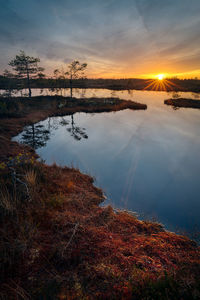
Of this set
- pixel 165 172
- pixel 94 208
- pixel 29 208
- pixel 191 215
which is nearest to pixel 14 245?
pixel 29 208

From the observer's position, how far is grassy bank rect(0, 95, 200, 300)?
2.24m

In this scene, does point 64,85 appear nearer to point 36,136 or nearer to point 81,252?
point 36,136

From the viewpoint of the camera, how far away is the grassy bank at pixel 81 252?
2.24m

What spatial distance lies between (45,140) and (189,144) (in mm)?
12960

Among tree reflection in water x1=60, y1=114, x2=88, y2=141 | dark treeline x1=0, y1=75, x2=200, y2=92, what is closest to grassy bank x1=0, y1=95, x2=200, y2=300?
tree reflection in water x1=60, y1=114, x2=88, y2=141

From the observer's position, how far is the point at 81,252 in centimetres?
316

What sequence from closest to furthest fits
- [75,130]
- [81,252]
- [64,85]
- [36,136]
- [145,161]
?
[81,252] → [145,161] → [36,136] → [75,130] → [64,85]

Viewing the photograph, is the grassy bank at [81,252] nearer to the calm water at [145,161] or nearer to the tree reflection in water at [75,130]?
the calm water at [145,161]

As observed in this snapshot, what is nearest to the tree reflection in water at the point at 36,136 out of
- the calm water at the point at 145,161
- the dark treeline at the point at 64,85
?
the calm water at the point at 145,161

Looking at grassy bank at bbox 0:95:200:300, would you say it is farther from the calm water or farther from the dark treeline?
the dark treeline

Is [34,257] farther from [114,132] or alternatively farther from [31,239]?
[114,132]

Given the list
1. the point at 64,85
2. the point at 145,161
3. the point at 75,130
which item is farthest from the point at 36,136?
the point at 64,85

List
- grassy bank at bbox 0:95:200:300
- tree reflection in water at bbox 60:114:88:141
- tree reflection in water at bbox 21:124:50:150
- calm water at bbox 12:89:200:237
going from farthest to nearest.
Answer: tree reflection in water at bbox 60:114:88:141 → tree reflection in water at bbox 21:124:50:150 → calm water at bbox 12:89:200:237 → grassy bank at bbox 0:95:200:300

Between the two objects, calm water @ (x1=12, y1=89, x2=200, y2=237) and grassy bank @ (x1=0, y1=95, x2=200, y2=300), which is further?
calm water @ (x1=12, y1=89, x2=200, y2=237)
